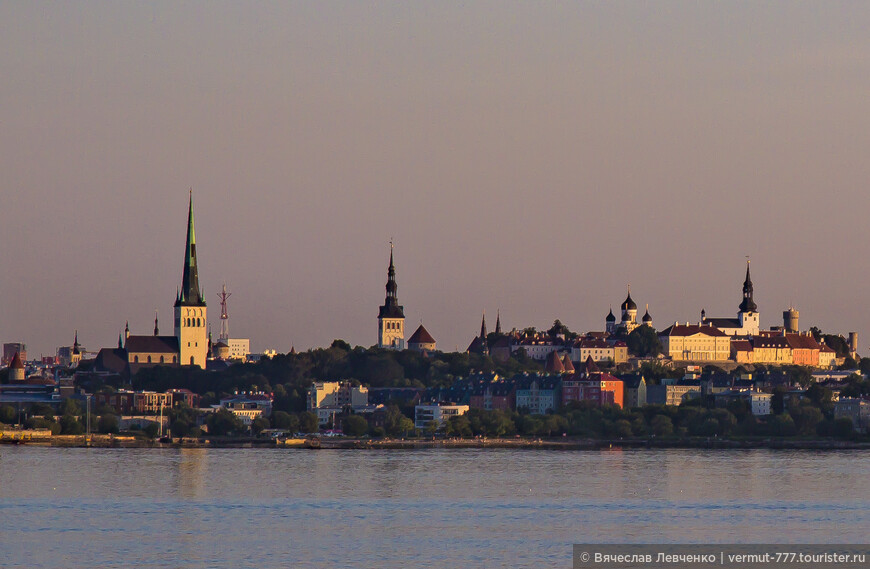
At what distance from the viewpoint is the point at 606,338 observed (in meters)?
142

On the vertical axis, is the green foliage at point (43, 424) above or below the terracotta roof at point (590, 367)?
below

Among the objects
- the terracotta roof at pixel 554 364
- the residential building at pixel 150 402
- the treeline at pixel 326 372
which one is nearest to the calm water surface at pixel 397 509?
the residential building at pixel 150 402

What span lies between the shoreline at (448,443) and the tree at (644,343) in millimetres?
37680

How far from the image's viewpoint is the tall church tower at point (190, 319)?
450 ft

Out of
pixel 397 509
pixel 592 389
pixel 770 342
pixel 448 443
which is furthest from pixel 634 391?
pixel 397 509

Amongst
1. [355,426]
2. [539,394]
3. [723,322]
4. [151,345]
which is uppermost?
[723,322]

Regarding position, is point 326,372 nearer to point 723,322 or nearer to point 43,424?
point 43,424

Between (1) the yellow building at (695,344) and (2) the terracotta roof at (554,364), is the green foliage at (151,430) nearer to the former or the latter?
(2) the terracotta roof at (554,364)

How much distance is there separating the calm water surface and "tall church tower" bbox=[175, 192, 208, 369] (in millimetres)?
59955

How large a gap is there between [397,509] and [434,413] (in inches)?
2357

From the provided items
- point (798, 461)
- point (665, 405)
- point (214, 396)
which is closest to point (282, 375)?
point (214, 396)

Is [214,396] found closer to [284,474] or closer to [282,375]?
[282,375]

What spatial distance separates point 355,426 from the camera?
10431 centimetres

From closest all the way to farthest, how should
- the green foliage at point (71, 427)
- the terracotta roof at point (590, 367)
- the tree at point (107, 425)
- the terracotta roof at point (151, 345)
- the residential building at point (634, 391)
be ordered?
1. the green foliage at point (71, 427)
2. the tree at point (107, 425)
3. the residential building at point (634, 391)
4. the terracotta roof at point (590, 367)
5. the terracotta roof at point (151, 345)
